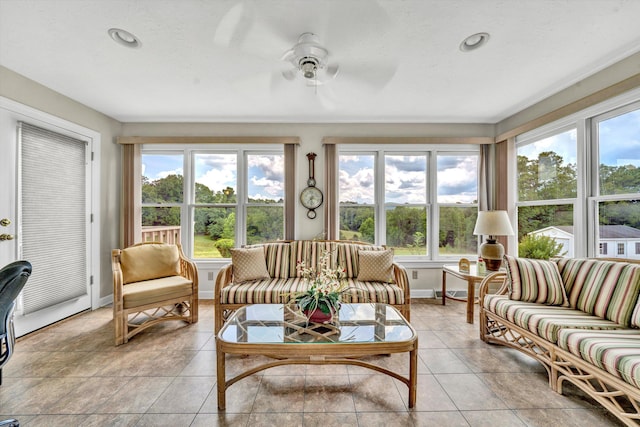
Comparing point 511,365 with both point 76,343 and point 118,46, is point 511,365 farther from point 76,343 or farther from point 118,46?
point 118,46

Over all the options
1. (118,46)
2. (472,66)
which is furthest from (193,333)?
(472,66)

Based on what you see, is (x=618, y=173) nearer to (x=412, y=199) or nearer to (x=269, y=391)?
→ (x=412, y=199)

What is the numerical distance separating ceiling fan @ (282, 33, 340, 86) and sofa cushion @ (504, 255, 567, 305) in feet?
8.16

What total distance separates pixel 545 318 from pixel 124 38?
3.85 metres

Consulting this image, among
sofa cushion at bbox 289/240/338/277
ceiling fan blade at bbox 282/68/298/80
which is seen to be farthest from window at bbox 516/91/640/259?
ceiling fan blade at bbox 282/68/298/80

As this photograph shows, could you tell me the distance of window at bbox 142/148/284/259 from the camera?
4.19 meters

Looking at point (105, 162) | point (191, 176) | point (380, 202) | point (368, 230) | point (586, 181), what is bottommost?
point (368, 230)

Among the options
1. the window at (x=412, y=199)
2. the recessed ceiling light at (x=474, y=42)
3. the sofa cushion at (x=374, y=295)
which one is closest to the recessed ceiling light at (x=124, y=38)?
the recessed ceiling light at (x=474, y=42)

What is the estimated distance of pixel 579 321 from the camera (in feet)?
6.79

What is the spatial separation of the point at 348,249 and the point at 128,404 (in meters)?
2.45

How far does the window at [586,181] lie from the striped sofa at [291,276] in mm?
1899

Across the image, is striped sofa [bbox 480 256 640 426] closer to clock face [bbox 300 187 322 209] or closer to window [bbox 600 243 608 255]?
window [bbox 600 243 608 255]

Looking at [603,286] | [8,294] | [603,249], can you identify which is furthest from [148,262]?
[603,249]

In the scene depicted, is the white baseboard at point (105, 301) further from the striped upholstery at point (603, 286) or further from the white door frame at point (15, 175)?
the striped upholstery at point (603, 286)
